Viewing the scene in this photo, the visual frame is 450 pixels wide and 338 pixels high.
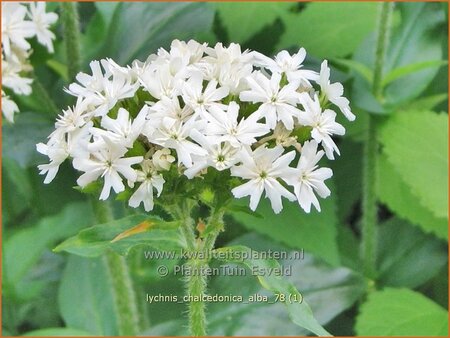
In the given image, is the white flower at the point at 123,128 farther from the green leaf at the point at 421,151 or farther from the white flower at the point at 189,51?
the green leaf at the point at 421,151

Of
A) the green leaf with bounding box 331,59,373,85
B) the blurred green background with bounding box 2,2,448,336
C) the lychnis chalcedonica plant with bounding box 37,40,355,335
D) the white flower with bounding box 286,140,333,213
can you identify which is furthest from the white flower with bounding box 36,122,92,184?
the green leaf with bounding box 331,59,373,85

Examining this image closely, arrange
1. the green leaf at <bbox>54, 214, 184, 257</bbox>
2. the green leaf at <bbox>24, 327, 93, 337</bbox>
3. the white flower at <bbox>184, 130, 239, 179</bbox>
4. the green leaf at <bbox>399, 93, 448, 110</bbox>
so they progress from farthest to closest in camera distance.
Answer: the green leaf at <bbox>399, 93, 448, 110</bbox>
the green leaf at <bbox>24, 327, 93, 337</bbox>
the green leaf at <bbox>54, 214, 184, 257</bbox>
the white flower at <bbox>184, 130, 239, 179</bbox>

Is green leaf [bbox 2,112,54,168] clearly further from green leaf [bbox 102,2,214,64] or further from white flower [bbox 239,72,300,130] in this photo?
Answer: white flower [bbox 239,72,300,130]

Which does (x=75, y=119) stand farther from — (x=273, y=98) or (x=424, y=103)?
(x=424, y=103)

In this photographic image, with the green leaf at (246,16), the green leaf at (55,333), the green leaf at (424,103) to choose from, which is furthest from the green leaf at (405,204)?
the green leaf at (55,333)

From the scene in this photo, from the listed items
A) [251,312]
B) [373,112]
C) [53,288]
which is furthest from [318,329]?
[53,288]

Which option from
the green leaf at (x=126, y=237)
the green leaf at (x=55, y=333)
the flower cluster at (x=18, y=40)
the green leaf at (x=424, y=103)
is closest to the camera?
the green leaf at (x=126, y=237)

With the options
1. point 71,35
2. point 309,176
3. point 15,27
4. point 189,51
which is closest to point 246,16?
point 71,35

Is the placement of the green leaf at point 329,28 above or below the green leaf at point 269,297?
above
